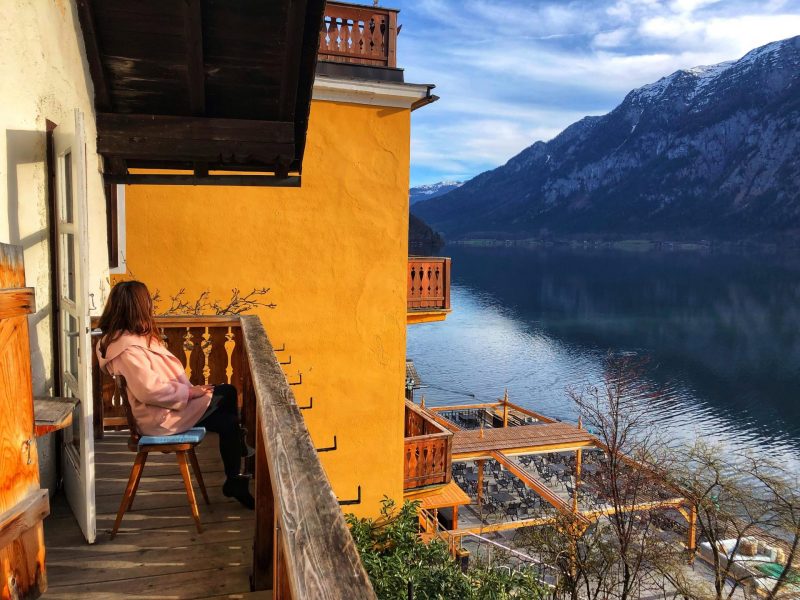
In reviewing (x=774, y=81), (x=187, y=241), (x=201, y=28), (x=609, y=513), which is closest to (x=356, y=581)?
(x=201, y=28)

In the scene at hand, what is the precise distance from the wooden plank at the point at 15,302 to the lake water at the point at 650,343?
33.1 meters

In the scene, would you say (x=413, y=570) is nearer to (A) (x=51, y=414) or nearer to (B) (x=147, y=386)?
(B) (x=147, y=386)

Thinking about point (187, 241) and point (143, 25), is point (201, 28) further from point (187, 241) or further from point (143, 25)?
point (187, 241)

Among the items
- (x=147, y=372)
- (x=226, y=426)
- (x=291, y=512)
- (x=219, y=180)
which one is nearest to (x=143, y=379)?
(x=147, y=372)

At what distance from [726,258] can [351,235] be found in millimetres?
157960

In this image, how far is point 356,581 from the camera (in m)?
1.28

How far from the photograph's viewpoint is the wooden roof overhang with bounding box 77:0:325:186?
421cm

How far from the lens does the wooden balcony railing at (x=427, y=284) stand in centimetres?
936

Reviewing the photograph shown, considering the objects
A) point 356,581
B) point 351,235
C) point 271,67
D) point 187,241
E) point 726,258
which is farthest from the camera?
point 726,258

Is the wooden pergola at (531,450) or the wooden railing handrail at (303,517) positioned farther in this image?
the wooden pergola at (531,450)

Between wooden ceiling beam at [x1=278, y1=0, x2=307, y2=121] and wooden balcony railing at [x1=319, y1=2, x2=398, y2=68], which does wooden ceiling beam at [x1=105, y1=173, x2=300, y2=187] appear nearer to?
wooden ceiling beam at [x1=278, y1=0, x2=307, y2=121]

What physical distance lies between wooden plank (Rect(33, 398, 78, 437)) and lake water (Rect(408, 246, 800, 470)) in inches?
1284

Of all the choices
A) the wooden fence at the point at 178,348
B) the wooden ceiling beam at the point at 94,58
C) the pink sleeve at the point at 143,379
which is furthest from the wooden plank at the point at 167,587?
the wooden ceiling beam at the point at 94,58

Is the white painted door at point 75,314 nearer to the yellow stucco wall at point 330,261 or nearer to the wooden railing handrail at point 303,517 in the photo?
the wooden railing handrail at point 303,517
